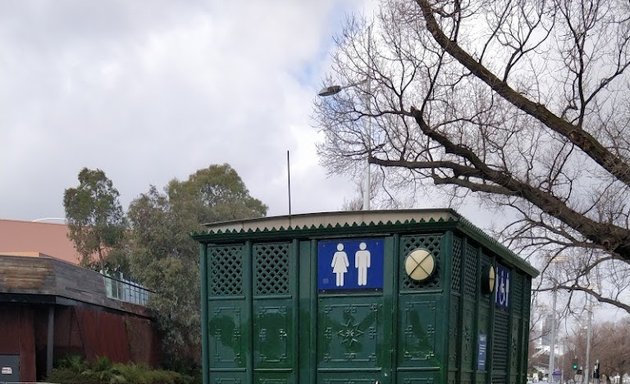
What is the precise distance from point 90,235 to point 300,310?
35.5 m

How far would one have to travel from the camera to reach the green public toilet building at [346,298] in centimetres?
625

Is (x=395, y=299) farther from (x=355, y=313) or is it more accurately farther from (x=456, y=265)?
(x=456, y=265)

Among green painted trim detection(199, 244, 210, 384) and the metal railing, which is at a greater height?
green painted trim detection(199, 244, 210, 384)

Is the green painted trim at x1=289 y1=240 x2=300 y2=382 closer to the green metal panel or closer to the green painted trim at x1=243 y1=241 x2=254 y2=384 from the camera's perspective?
the green painted trim at x1=243 y1=241 x2=254 y2=384

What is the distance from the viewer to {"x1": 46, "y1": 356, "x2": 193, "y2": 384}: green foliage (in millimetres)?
24953

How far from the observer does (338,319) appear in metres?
6.56

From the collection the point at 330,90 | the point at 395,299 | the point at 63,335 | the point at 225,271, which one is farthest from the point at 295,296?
the point at 63,335

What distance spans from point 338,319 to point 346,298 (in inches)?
7.6

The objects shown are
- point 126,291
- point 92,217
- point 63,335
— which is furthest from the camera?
point 92,217

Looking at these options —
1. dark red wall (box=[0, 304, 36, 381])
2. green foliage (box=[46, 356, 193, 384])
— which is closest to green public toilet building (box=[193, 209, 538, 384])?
green foliage (box=[46, 356, 193, 384])

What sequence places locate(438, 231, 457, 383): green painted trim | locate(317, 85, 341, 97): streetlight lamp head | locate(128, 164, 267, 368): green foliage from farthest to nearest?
locate(128, 164, 267, 368): green foliage < locate(317, 85, 341, 97): streetlight lamp head < locate(438, 231, 457, 383): green painted trim

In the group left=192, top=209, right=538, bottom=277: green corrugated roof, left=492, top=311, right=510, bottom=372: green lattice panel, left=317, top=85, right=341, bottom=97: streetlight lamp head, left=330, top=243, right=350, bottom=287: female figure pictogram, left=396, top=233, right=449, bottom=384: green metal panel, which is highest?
left=317, top=85, right=341, bottom=97: streetlight lamp head

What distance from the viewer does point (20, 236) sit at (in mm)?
46125

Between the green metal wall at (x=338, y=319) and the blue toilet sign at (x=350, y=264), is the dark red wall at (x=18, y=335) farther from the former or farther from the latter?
the blue toilet sign at (x=350, y=264)
